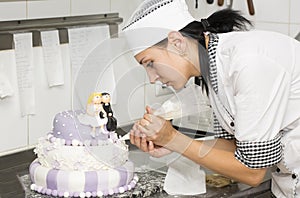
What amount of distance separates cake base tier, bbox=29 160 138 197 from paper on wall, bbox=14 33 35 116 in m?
0.35

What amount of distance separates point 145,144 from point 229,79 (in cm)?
25

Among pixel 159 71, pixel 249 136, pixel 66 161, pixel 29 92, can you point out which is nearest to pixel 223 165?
pixel 249 136

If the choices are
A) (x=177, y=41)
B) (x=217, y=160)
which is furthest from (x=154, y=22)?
(x=217, y=160)

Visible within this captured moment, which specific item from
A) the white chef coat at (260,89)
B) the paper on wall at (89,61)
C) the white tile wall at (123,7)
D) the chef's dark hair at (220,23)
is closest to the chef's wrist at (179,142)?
the white chef coat at (260,89)

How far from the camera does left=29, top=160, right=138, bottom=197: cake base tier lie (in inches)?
53.8

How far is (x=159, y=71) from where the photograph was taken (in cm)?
119

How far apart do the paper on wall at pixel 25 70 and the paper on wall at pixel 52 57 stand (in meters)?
0.05

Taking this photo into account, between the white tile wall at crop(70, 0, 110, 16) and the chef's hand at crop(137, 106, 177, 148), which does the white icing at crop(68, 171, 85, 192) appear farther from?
the white tile wall at crop(70, 0, 110, 16)

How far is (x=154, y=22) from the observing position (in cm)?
117

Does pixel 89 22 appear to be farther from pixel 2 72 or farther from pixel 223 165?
pixel 223 165

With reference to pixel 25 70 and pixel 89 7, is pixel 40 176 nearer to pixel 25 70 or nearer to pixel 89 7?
pixel 25 70

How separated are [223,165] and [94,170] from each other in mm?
339

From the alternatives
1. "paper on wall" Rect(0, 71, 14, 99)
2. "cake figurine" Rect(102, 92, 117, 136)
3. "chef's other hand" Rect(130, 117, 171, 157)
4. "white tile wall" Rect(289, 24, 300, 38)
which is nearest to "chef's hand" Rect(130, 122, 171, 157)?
"chef's other hand" Rect(130, 117, 171, 157)

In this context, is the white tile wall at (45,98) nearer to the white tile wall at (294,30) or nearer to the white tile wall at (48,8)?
the white tile wall at (48,8)
